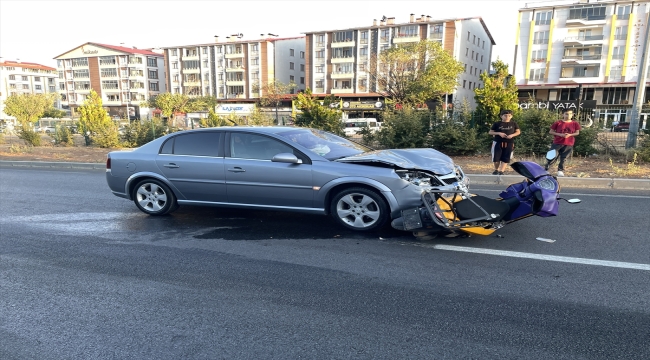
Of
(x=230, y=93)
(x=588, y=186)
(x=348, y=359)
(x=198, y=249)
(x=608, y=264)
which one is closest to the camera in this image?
(x=348, y=359)

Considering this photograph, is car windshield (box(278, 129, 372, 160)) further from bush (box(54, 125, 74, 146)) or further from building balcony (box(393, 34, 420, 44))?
building balcony (box(393, 34, 420, 44))

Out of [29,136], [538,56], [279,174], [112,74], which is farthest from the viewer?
[112,74]

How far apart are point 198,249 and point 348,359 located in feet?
9.06

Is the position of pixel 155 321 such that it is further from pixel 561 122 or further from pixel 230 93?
pixel 230 93

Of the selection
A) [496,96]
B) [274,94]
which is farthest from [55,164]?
[274,94]

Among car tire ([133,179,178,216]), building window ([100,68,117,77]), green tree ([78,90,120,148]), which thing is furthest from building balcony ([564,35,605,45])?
building window ([100,68,117,77])

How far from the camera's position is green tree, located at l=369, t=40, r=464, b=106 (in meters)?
45.4

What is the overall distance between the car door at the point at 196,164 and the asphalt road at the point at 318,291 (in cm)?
49

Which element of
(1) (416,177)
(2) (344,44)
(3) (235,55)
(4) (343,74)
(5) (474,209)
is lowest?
(5) (474,209)

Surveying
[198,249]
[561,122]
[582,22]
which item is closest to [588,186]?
[561,122]

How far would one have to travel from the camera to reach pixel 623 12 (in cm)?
4934

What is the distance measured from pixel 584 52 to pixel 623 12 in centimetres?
566

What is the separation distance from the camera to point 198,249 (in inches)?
188

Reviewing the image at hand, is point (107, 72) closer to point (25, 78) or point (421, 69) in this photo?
point (25, 78)
